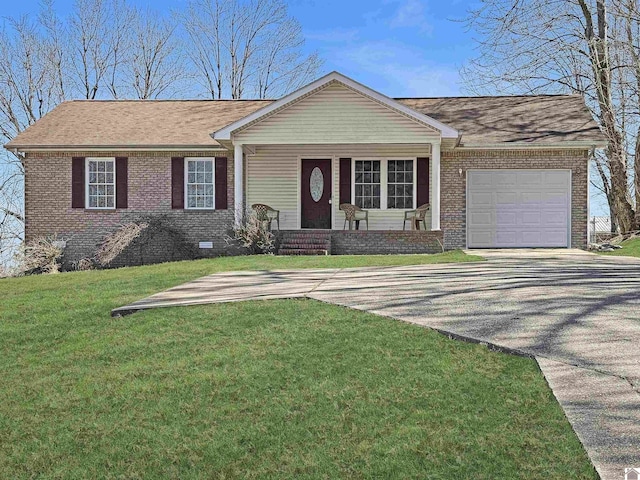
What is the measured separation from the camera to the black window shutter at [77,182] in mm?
17078

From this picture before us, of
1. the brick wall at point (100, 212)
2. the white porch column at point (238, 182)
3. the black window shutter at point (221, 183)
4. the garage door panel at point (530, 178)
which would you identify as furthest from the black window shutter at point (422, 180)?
the black window shutter at point (221, 183)

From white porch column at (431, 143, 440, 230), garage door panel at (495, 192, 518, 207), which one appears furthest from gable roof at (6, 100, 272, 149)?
garage door panel at (495, 192, 518, 207)

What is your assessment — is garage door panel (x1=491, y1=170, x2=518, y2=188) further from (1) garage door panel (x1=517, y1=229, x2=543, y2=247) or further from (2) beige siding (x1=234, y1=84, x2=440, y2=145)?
(2) beige siding (x1=234, y1=84, x2=440, y2=145)

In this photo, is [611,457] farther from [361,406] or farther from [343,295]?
[343,295]

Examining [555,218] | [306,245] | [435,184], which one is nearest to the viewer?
[435,184]

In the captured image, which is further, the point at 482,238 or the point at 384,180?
the point at 384,180

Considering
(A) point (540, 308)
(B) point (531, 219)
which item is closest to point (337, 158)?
(B) point (531, 219)

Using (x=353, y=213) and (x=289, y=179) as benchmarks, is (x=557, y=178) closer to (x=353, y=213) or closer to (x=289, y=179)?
(x=353, y=213)

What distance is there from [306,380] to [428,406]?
91 cm

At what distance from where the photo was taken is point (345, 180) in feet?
56.1

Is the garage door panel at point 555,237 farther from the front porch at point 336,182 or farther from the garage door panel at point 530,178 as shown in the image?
the front porch at point 336,182

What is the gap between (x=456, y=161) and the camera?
16547 millimetres

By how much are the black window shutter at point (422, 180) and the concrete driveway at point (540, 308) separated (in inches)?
249

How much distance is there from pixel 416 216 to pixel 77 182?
9.76 m
